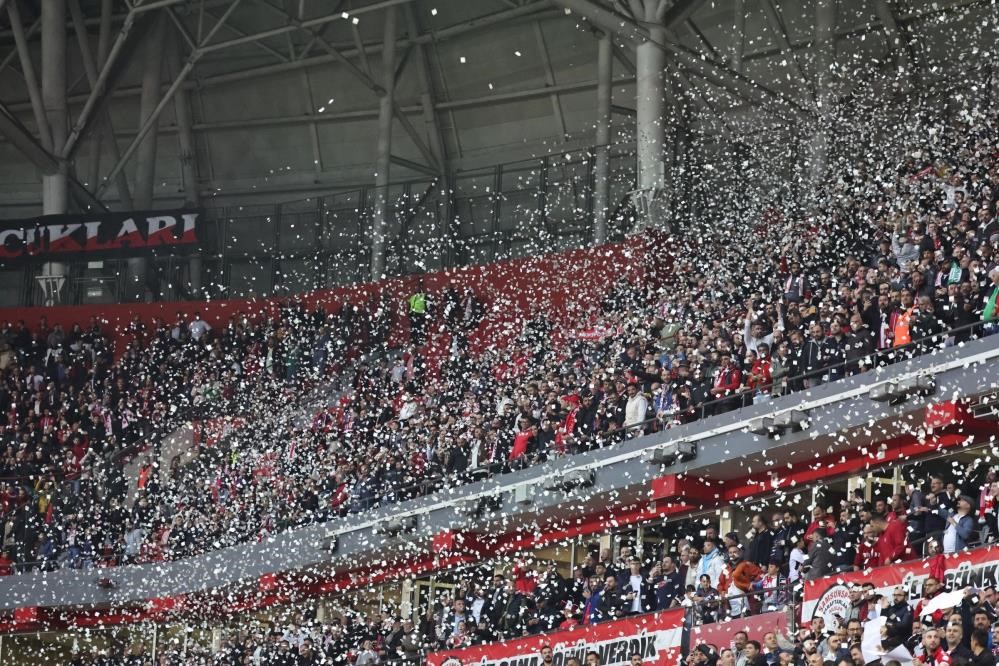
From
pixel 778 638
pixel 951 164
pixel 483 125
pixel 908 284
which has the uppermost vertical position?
pixel 483 125

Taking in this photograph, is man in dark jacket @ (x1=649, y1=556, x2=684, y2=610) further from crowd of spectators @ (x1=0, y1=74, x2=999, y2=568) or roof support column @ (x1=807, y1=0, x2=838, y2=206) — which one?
roof support column @ (x1=807, y1=0, x2=838, y2=206)

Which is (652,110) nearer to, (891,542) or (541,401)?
(541,401)

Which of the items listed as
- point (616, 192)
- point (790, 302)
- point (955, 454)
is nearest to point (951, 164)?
point (790, 302)

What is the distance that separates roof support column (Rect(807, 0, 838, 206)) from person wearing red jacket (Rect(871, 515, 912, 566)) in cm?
982

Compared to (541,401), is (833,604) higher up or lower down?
lower down

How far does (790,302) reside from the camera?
17781mm

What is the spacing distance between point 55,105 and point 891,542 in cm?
2265

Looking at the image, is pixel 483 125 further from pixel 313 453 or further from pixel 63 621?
pixel 63 621

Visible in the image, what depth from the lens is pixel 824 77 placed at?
25.0m

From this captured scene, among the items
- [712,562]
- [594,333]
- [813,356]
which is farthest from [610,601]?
[594,333]

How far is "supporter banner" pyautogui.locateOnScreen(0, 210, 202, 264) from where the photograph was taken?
30469 millimetres

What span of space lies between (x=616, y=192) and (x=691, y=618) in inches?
557

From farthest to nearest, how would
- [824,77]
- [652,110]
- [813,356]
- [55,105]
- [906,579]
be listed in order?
[55,105], [824,77], [652,110], [813,356], [906,579]

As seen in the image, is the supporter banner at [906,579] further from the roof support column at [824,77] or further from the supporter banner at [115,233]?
the supporter banner at [115,233]
